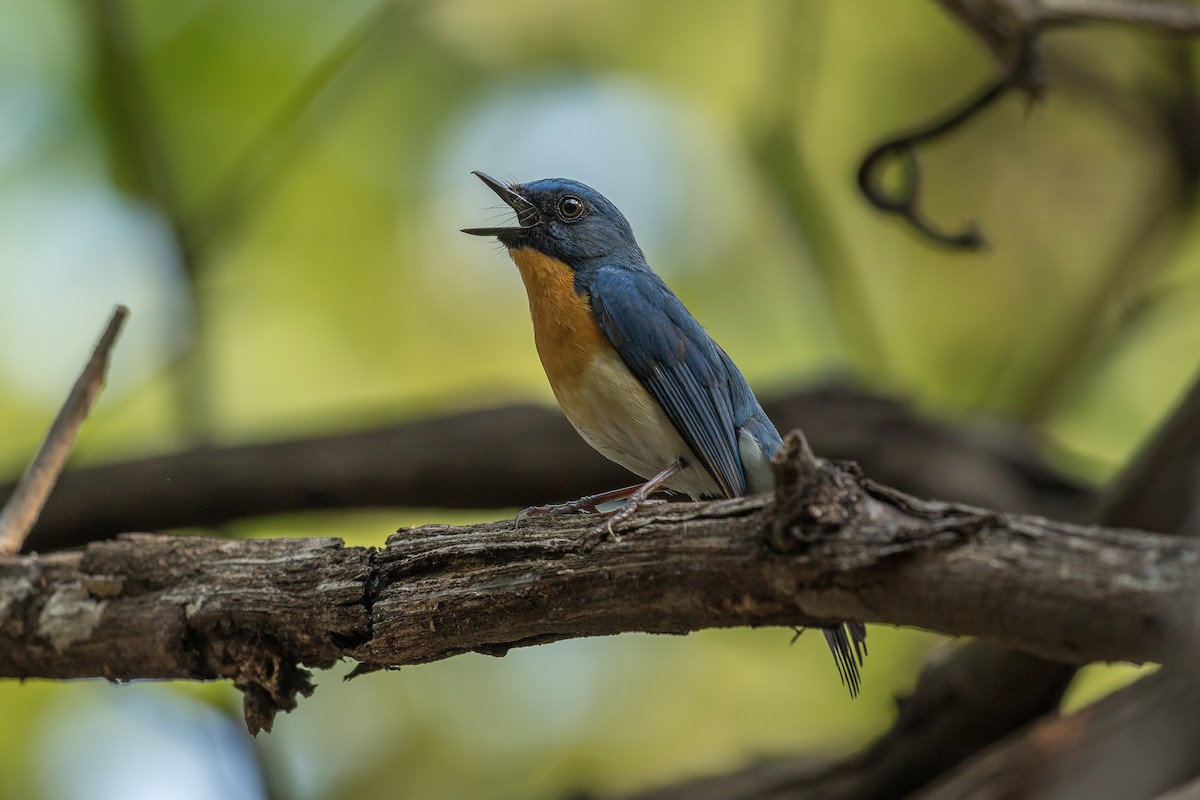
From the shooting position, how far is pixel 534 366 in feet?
28.4

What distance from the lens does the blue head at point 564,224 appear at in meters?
4.79

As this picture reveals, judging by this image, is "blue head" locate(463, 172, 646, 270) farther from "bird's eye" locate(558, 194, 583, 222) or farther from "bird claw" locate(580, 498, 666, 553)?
"bird claw" locate(580, 498, 666, 553)

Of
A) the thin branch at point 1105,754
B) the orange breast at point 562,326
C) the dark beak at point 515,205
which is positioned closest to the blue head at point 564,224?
the dark beak at point 515,205

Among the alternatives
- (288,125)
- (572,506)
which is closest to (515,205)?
(572,506)

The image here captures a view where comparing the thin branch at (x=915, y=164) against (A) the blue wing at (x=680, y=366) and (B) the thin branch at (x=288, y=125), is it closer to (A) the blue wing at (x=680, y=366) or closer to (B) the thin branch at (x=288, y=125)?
(A) the blue wing at (x=680, y=366)

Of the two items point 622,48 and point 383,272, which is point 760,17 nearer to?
point 622,48

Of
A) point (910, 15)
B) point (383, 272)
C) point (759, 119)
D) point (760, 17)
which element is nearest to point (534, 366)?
point (383, 272)

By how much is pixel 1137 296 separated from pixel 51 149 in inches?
282

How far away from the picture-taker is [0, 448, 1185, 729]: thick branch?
7.23ft

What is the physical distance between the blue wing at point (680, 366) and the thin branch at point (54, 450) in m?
1.90

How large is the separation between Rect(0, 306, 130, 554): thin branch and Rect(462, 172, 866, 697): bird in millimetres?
1539

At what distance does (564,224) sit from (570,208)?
0.09 m

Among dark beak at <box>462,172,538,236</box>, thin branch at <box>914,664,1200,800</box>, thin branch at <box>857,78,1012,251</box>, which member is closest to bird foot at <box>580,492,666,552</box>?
thin branch at <box>914,664,1200,800</box>

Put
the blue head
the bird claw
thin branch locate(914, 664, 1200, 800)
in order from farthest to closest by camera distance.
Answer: the blue head < thin branch locate(914, 664, 1200, 800) < the bird claw
